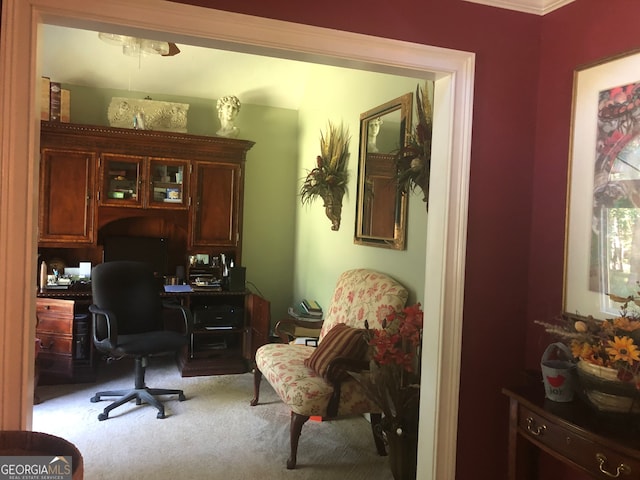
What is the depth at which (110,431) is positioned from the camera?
3262mm

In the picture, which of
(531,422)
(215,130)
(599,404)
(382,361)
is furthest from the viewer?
(215,130)

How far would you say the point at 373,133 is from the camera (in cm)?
360

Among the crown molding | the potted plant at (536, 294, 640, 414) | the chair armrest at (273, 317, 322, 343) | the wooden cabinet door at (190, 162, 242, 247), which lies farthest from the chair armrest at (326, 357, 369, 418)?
the wooden cabinet door at (190, 162, 242, 247)

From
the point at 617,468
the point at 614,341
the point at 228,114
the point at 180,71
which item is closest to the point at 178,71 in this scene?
the point at 180,71

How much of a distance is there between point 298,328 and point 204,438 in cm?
119

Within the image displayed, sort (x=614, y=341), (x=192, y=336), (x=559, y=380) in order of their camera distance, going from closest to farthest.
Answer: (x=614, y=341)
(x=559, y=380)
(x=192, y=336)

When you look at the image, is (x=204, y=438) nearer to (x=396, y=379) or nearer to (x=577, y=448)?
(x=396, y=379)

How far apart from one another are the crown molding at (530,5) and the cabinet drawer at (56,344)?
12.3 ft

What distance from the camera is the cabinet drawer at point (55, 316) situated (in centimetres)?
401

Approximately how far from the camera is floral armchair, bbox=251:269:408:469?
9.33 ft

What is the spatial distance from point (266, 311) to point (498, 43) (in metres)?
2.90

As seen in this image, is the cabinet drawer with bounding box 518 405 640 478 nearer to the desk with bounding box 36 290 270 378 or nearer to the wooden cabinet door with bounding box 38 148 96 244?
the desk with bounding box 36 290 270 378

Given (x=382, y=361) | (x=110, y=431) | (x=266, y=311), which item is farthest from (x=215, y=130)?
(x=382, y=361)

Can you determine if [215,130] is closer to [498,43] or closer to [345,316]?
[345,316]
